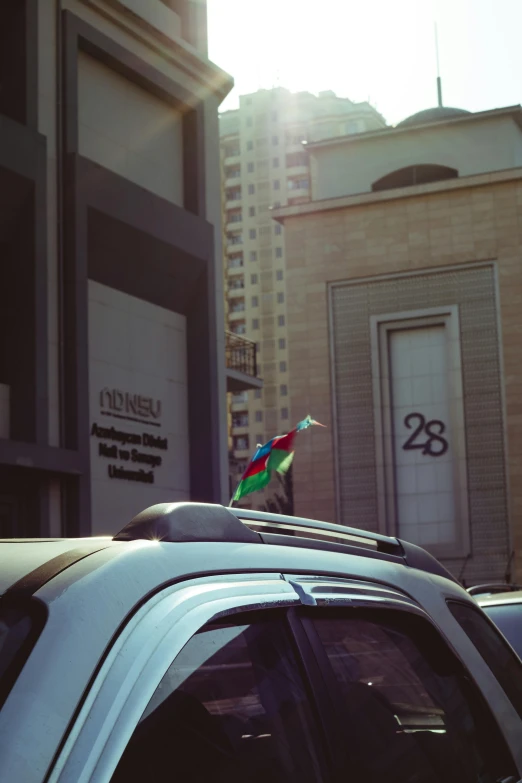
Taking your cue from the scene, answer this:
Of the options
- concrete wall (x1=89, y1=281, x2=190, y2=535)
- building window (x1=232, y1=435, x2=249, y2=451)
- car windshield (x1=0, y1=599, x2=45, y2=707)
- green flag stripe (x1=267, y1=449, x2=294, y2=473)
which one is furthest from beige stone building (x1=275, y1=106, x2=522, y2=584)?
building window (x1=232, y1=435, x2=249, y2=451)

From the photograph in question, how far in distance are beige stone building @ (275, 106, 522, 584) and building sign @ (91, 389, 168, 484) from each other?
2197cm

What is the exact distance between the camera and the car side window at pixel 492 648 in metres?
2.85

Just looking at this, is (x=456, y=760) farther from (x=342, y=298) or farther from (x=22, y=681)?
(x=342, y=298)

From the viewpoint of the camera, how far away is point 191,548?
1.86 meters

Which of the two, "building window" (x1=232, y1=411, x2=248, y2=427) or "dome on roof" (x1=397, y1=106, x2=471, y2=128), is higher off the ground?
"dome on roof" (x1=397, y1=106, x2=471, y2=128)

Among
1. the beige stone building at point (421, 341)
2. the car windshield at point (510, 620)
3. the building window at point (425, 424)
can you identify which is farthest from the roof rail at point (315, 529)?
the building window at point (425, 424)

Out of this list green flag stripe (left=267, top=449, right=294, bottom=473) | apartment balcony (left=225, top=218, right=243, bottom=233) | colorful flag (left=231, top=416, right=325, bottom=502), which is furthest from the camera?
apartment balcony (left=225, top=218, right=243, bottom=233)

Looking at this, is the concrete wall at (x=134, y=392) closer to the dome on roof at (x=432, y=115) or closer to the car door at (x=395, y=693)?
the car door at (x=395, y=693)

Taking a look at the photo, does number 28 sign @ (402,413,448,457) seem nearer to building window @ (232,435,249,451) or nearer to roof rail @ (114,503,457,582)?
roof rail @ (114,503,457,582)

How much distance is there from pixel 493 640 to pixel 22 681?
5.81 feet

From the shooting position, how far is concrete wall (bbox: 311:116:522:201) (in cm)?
4556

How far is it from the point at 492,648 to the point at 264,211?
102 m

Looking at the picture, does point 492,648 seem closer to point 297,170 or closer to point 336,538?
point 336,538

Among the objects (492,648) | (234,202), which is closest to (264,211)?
(234,202)
